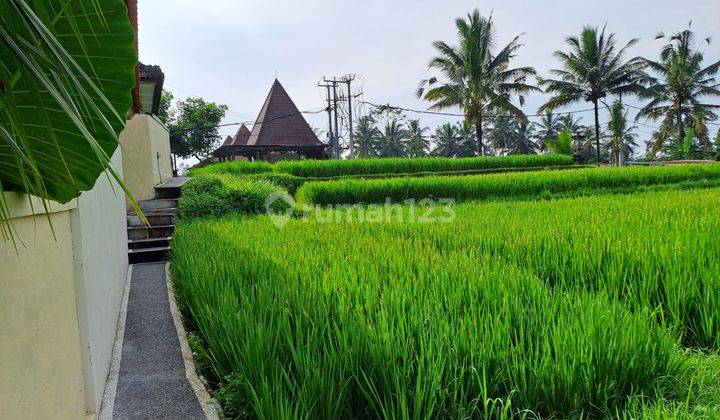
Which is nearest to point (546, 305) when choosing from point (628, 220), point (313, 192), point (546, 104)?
point (628, 220)

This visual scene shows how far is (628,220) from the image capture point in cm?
570

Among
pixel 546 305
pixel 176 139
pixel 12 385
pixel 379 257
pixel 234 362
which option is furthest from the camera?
pixel 176 139

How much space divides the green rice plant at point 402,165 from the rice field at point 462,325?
33.8 ft

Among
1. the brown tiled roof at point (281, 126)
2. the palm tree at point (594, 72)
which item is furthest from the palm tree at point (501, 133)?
the brown tiled roof at point (281, 126)

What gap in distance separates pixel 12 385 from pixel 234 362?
1.10m

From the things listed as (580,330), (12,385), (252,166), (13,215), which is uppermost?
(252,166)

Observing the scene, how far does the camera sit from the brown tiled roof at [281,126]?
1972 cm

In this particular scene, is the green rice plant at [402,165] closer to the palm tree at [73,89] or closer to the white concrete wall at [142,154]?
the white concrete wall at [142,154]

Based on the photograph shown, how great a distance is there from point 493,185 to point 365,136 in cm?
3360

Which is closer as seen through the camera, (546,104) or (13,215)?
(13,215)

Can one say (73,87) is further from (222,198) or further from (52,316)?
(222,198)

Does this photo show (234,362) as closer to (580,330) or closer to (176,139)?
(580,330)

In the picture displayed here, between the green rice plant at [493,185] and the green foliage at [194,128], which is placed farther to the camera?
the green foliage at [194,128]

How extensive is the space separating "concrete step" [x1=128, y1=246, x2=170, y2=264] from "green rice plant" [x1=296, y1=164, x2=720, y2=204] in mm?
4514
